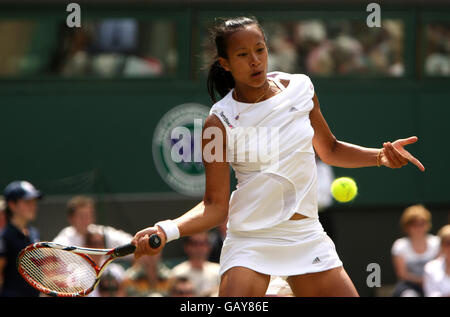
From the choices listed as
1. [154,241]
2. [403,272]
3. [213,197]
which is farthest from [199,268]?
[154,241]

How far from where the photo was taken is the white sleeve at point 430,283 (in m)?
7.14

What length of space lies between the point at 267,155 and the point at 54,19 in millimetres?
5560

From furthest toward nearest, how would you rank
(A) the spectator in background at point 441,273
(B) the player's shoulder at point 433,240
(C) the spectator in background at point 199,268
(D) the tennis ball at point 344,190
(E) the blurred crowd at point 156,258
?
(B) the player's shoulder at point 433,240, (C) the spectator in background at point 199,268, (A) the spectator in background at point 441,273, (E) the blurred crowd at point 156,258, (D) the tennis ball at point 344,190

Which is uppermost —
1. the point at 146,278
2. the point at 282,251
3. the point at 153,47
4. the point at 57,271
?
the point at 153,47

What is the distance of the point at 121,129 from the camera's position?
29.0 feet

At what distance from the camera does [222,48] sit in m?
3.91

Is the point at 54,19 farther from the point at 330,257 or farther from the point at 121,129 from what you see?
the point at 330,257

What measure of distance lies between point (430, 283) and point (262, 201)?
3952mm

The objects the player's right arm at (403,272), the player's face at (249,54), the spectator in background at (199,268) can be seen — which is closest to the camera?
the player's face at (249,54)

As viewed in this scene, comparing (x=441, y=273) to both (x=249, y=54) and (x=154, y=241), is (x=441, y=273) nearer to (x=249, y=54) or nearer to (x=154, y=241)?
(x=249, y=54)

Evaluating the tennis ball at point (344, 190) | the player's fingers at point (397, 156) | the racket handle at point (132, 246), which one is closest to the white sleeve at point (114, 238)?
the tennis ball at point (344, 190)

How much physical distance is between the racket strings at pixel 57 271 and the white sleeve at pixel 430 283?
12.7ft

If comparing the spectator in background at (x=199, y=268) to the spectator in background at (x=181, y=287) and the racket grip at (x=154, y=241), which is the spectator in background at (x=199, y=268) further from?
the racket grip at (x=154, y=241)
